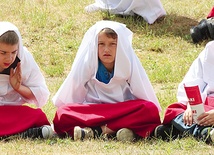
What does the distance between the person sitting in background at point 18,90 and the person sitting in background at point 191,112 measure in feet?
3.89

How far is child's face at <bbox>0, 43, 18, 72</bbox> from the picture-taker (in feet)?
24.3

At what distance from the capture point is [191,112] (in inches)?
286

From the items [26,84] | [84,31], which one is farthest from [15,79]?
[84,31]

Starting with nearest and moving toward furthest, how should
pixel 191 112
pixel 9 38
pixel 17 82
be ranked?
pixel 191 112 < pixel 9 38 < pixel 17 82

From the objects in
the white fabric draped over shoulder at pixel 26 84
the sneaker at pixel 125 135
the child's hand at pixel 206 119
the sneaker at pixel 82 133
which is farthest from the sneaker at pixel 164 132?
the white fabric draped over shoulder at pixel 26 84

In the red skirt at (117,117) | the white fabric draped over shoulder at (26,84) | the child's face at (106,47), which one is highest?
the child's face at (106,47)

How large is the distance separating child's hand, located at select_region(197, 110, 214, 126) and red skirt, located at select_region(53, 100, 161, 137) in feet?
1.98

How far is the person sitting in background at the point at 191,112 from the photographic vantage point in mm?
7184

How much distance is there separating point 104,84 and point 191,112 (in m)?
1.06

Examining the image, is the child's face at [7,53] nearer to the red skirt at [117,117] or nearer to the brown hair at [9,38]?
the brown hair at [9,38]

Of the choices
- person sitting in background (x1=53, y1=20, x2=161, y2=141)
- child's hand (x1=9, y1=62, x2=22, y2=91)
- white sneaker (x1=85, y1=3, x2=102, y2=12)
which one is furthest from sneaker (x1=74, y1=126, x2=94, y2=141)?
white sneaker (x1=85, y1=3, x2=102, y2=12)

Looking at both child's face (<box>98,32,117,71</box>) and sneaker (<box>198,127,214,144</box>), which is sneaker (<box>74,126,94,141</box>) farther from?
sneaker (<box>198,127,214,144</box>)

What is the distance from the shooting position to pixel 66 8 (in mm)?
12945

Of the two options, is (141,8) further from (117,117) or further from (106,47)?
(117,117)
